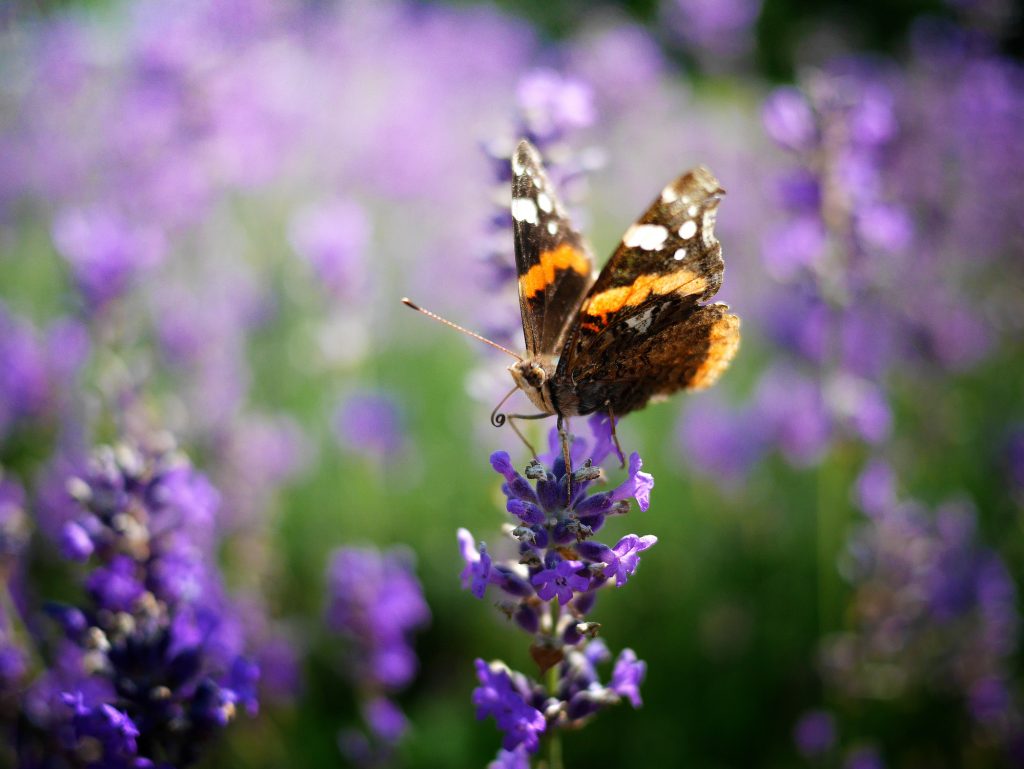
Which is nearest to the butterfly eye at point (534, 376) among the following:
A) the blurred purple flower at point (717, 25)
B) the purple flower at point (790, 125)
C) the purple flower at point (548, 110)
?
the purple flower at point (548, 110)

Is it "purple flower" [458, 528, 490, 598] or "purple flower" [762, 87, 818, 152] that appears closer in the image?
"purple flower" [458, 528, 490, 598]

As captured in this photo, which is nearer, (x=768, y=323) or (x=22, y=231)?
(x=768, y=323)

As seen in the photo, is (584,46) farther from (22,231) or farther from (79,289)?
(79,289)

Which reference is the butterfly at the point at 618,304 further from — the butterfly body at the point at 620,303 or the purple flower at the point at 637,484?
the purple flower at the point at 637,484

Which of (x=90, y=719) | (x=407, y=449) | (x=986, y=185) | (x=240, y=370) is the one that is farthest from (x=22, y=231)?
(x=986, y=185)

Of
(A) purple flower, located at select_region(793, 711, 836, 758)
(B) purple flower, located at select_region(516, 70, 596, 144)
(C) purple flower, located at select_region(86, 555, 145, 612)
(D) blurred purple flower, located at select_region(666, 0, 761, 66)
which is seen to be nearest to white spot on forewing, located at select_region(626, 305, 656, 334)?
(B) purple flower, located at select_region(516, 70, 596, 144)

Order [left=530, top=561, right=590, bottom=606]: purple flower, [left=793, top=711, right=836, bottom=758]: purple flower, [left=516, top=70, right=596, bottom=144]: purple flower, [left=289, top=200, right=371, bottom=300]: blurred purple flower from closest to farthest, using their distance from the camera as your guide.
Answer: [left=530, top=561, right=590, bottom=606]: purple flower
[left=516, top=70, right=596, bottom=144]: purple flower
[left=793, top=711, right=836, bottom=758]: purple flower
[left=289, top=200, right=371, bottom=300]: blurred purple flower

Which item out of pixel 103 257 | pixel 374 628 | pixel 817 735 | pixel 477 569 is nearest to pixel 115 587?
pixel 477 569

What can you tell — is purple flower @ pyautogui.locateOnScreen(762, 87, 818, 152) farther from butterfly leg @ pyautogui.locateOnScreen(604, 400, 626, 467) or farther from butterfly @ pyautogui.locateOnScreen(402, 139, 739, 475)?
butterfly leg @ pyautogui.locateOnScreen(604, 400, 626, 467)

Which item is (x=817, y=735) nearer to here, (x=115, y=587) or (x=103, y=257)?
(x=115, y=587)
